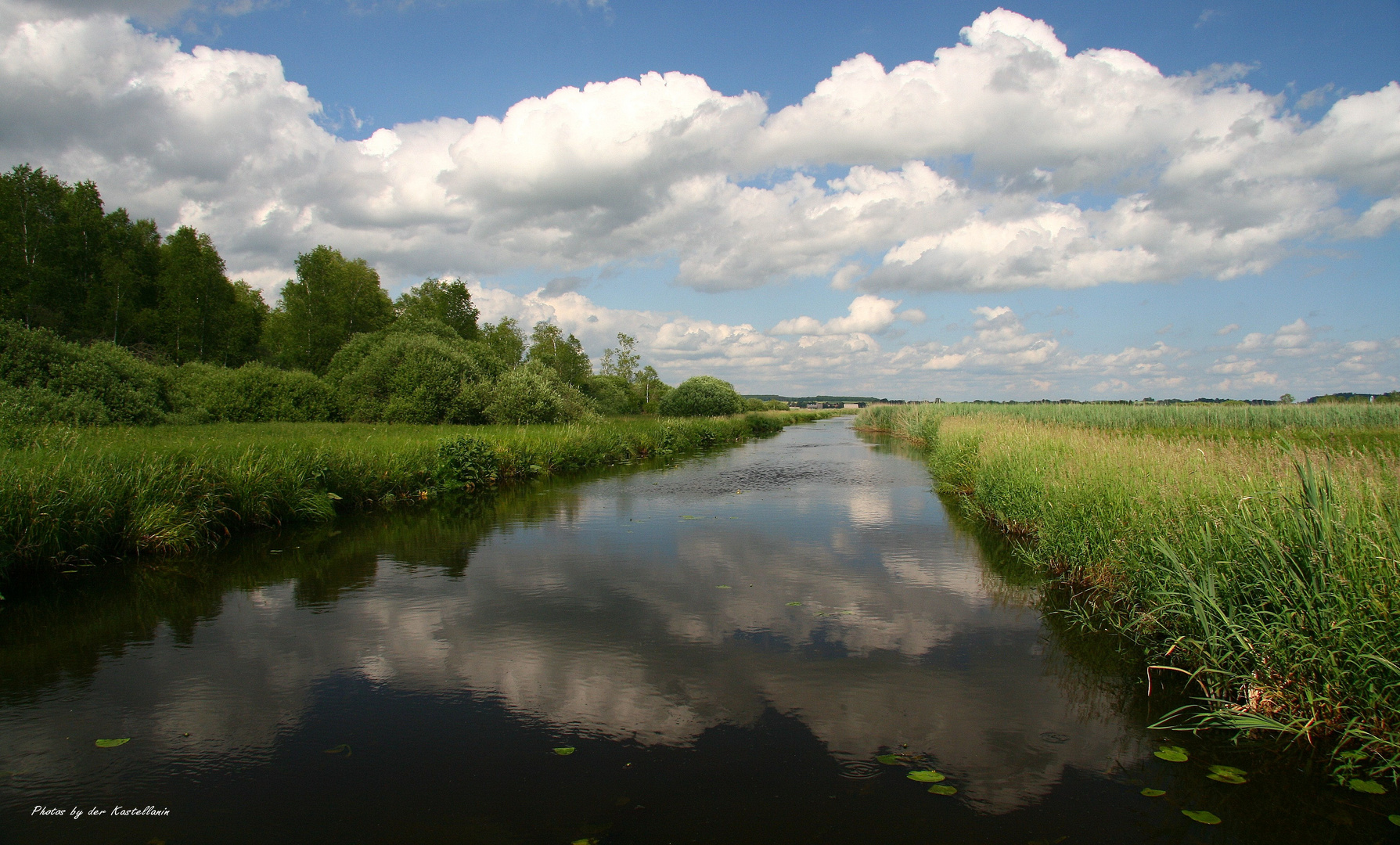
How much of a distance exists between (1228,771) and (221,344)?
51603mm

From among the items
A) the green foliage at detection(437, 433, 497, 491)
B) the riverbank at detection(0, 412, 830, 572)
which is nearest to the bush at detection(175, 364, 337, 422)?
the riverbank at detection(0, 412, 830, 572)

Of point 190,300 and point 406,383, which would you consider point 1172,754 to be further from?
point 190,300

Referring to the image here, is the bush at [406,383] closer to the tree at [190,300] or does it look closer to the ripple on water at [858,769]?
the tree at [190,300]

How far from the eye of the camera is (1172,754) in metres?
4.18

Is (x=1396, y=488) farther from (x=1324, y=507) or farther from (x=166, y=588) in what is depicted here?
(x=166, y=588)

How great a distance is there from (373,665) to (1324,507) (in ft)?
23.9

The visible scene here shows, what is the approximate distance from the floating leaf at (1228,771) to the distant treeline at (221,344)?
16.8 m

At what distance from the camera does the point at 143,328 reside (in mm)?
39500

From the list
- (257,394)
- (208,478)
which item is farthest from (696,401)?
(208,478)

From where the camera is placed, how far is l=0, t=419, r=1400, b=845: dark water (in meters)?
3.50

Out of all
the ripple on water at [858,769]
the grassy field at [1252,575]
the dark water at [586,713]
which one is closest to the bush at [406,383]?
the dark water at [586,713]

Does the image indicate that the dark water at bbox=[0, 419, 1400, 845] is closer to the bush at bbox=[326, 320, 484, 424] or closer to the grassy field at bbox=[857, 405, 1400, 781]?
the grassy field at bbox=[857, 405, 1400, 781]

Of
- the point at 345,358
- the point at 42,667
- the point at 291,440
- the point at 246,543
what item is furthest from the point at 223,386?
the point at 42,667

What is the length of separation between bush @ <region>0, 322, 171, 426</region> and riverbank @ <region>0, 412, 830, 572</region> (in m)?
1.04
